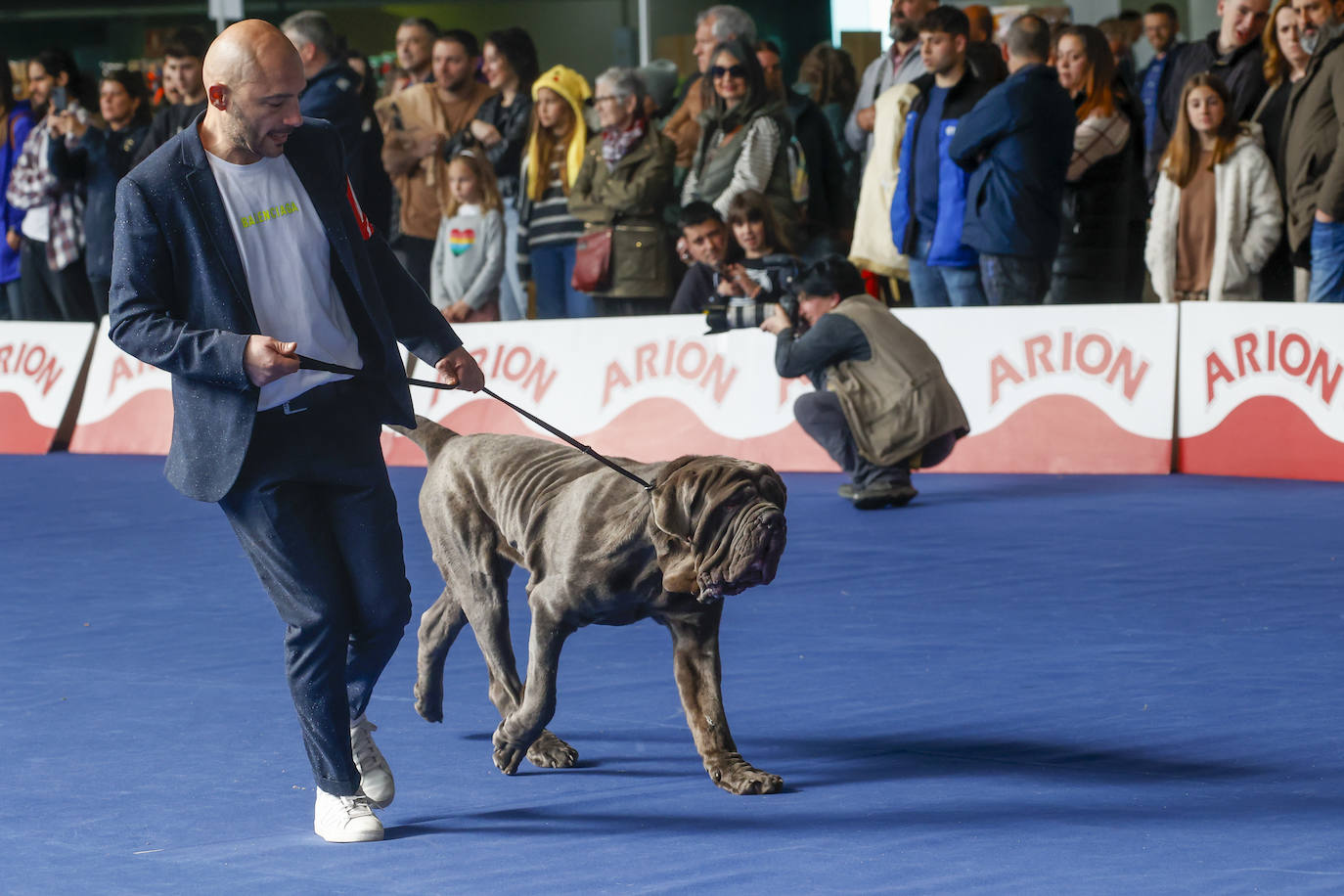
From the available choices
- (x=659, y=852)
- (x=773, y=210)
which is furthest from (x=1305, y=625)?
(x=773, y=210)

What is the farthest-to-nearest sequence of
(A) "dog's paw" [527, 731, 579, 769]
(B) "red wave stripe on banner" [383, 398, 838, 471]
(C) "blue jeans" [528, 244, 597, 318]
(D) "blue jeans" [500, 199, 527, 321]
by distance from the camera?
(D) "blue jeans" [500, 199, 527, 321], (C) "blue jeans" [528, 244, 597, 318], (B) "red wave stripe on banner" [383, 398, 838, 471], (A) "dog's paw" [527, 731, 579, 769]

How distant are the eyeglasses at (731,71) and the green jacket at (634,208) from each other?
549mm

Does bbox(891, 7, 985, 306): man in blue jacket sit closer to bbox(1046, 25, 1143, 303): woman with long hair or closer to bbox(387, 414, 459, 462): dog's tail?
bbox(1046, 25, 1143, 303): woman with long hair

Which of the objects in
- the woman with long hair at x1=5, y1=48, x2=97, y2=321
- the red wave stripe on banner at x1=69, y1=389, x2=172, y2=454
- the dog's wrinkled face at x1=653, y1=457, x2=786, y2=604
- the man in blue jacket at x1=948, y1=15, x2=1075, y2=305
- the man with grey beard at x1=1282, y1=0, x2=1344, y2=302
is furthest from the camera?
the woman with long hair at x1=5, y1=48, x2=97, y2=321

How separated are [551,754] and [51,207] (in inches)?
396

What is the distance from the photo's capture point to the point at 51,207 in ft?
44.5

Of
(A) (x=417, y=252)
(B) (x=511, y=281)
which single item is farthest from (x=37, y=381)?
(B) (x=511, y=281)

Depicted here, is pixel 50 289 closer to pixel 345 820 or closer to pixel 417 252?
pixel 417 252

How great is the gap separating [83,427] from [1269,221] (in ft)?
26.7

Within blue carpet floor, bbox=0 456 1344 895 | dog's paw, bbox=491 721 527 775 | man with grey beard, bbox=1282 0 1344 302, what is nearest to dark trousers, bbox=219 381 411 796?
blue carpet floor, bbox=0 456 1344 895

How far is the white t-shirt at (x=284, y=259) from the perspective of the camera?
13.4 feet

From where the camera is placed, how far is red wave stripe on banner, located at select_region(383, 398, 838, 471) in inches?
430

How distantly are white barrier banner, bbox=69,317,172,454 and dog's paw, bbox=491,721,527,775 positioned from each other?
27.6ft

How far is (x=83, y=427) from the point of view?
13078 millimetres
